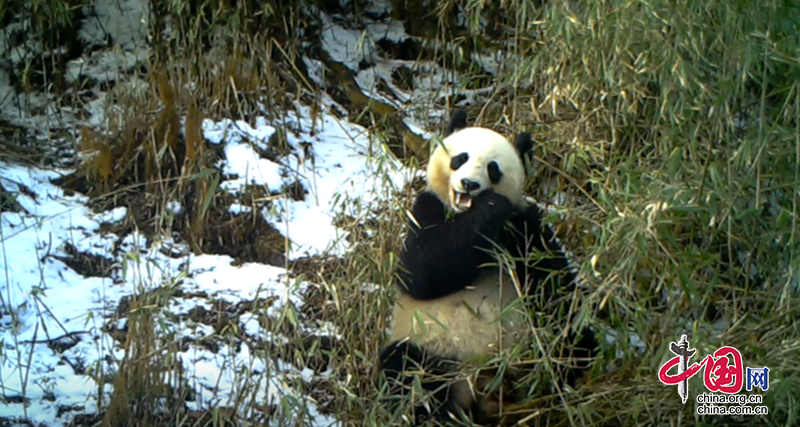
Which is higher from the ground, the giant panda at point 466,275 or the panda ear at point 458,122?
the panda ear at point 458,122

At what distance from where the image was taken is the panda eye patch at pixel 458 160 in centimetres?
342

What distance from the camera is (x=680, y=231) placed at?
316 centimetres

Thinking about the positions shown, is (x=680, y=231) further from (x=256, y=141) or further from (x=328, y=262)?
(x=256, y=141)

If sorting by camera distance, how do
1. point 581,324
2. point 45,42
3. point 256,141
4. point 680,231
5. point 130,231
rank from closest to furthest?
point 581,324, point 680,231, point 130,231, point 256,141, point 45,42

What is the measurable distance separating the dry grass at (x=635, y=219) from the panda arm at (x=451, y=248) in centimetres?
13

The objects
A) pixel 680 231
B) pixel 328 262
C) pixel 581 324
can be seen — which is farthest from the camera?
pixel 328 262

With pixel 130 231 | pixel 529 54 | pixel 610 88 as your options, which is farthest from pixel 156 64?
pixel 610 88

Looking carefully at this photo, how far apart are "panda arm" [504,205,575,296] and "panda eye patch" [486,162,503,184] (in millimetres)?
159

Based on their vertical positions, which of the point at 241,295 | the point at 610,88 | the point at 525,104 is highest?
the point at 610,88

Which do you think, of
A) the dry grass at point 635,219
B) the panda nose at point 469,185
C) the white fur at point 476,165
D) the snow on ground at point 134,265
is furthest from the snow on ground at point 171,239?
the panda nose at point 469,185

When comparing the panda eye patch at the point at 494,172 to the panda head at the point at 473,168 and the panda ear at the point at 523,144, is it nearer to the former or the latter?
the panda head at the point at 473,168

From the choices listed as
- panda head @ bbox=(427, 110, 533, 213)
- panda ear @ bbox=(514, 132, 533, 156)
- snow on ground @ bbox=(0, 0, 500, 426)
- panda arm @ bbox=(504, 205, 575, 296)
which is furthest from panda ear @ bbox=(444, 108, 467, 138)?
panda arm @ bbox=(504, 205, 575, 296)

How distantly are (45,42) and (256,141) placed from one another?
1405mm
